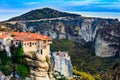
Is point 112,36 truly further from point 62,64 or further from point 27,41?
point 27,41

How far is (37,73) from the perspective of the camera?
62281mm

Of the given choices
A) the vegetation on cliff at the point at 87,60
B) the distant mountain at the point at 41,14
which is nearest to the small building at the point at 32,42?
the vegetation on cliff at the point at 87,60

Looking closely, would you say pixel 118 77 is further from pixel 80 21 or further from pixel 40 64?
pixel 80 21

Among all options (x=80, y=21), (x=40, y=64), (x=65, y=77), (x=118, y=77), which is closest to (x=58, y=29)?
(x=80, y=21)

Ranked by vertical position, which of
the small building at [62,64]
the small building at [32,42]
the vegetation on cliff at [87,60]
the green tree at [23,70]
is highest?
the small building at [32,42]

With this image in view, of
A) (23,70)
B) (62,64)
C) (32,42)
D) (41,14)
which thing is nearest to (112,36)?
(62,64)

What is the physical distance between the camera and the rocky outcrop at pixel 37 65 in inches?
2448

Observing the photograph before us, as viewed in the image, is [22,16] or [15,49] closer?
[15,49]

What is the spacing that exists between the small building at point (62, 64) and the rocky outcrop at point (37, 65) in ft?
32.3

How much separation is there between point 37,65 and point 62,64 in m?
13.4

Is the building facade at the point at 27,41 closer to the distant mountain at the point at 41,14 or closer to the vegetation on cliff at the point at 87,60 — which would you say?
the vegetation on cliff at the point at 87,60

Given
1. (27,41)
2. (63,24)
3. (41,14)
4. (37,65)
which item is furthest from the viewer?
(41,14)

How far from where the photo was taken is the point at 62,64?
7550 cm

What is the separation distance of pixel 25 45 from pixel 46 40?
16.4 ft
